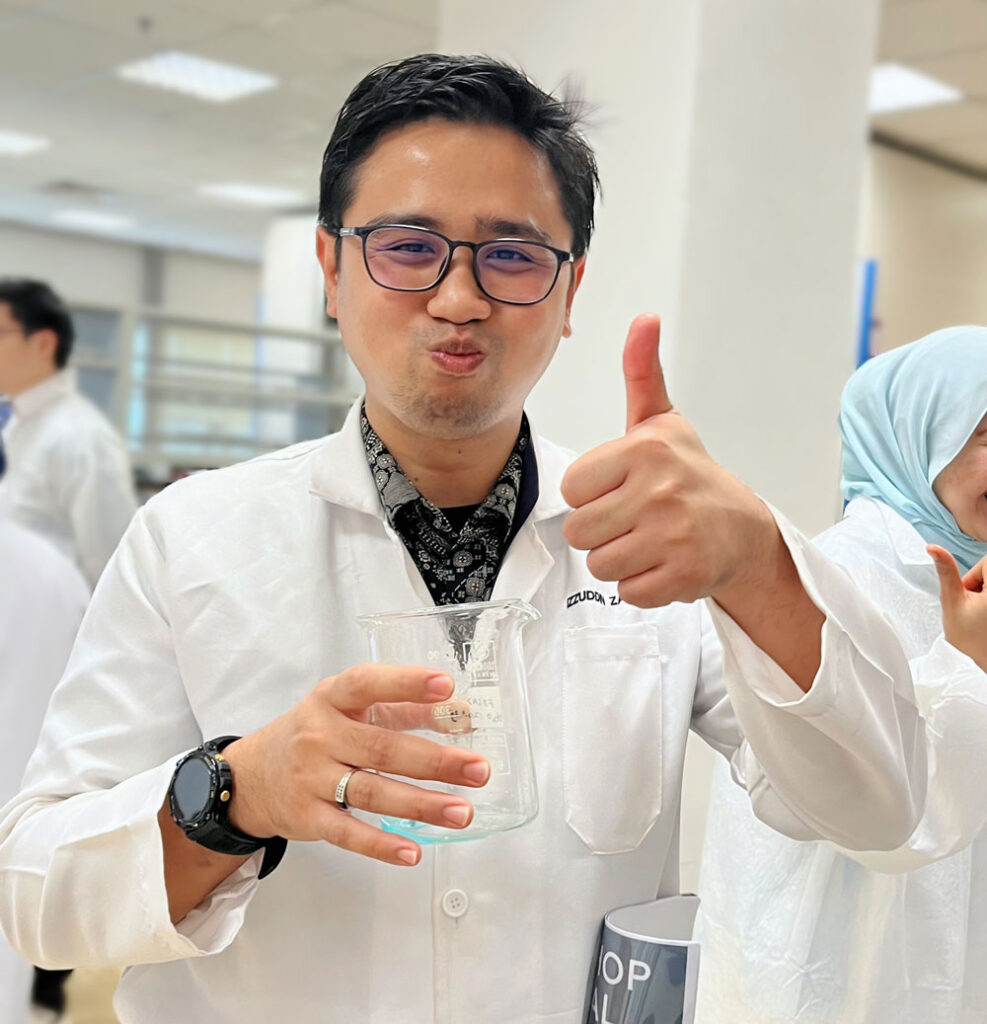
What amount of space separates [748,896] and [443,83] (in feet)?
3.14

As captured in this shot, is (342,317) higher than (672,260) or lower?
lower

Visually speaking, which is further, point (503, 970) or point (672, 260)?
point (672, 260)

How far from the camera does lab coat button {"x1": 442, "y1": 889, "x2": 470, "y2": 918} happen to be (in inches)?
42.1

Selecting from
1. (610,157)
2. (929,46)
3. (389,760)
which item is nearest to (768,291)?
(610,157)

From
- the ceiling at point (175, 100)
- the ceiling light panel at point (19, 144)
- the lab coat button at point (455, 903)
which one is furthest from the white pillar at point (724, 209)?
the ceiling light panel at point (19, 144)

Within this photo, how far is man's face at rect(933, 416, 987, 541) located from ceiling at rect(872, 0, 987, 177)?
3.62 metres

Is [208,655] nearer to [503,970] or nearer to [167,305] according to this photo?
[503,970]

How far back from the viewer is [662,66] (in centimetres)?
246

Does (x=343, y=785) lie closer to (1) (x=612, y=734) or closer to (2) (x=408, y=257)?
(1) (x=612, y=734)

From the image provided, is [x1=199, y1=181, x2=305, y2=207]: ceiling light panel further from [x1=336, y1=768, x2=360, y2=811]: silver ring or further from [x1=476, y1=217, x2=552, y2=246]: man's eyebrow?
[x1=336, y1=768, x2=360, y2=811]: silver ring

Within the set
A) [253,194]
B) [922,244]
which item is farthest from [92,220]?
[922,244]

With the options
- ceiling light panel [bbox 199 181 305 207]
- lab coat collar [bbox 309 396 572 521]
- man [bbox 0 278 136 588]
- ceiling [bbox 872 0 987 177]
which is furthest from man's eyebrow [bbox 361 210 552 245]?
ceiling light panel [bbox 199 181 305 207]

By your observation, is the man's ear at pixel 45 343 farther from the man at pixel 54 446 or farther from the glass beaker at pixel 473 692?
the glass beaker at pixel 473 692

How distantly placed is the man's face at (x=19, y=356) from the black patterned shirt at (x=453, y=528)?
2.93 meters
